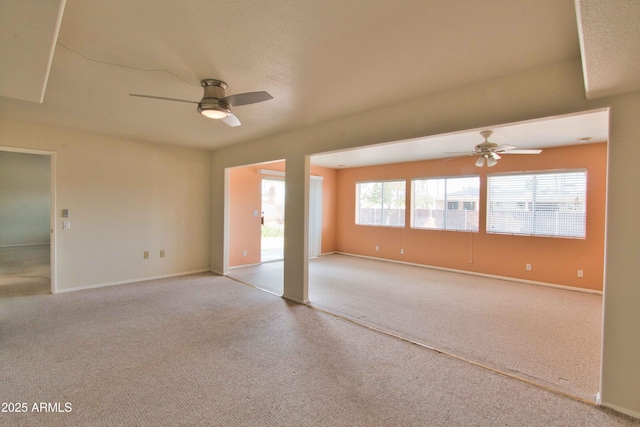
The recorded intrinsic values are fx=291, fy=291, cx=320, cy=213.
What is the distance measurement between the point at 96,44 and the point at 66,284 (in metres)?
4.10

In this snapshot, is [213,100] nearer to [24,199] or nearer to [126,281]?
[126,281]

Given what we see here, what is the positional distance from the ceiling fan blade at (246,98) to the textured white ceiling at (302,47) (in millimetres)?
226

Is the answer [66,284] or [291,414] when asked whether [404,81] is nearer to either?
[291,414]

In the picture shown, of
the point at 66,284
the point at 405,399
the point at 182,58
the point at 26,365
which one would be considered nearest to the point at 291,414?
the point at 405,399

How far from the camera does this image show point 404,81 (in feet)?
8.48

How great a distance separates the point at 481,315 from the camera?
12.4 ft

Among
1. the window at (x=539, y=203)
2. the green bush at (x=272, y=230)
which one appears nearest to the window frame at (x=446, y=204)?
the window at (x=539, y=203)

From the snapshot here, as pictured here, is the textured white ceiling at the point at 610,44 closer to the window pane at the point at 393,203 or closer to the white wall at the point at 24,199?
the window pane at the point at 393,203

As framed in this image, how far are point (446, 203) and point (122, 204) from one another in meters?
6.45

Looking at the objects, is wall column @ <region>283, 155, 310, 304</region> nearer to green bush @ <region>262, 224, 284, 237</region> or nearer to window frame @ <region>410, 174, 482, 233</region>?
window frame @ <region>410, 174, 482, 233</region>

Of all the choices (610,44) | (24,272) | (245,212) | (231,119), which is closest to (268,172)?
(245,212)

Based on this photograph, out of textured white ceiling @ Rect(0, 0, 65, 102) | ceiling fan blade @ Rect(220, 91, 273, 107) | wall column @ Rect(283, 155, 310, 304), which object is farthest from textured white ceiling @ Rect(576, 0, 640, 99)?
wall column @ Rect(283, 155, 310, 304)

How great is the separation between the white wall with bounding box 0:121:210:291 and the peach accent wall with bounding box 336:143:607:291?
436 cm

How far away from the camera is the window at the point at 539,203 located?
5051 mm
